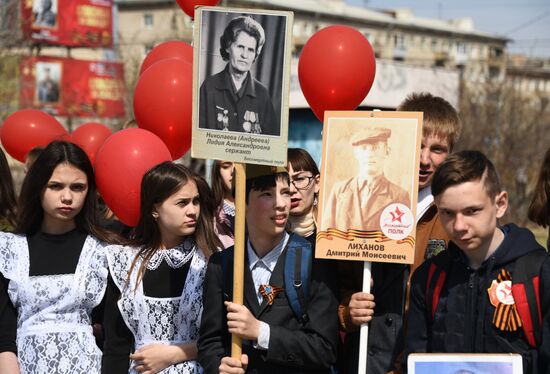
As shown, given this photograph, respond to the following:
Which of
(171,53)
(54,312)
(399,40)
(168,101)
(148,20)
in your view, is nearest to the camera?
(54,312)

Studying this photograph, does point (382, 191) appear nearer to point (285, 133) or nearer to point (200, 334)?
point (285, 133)

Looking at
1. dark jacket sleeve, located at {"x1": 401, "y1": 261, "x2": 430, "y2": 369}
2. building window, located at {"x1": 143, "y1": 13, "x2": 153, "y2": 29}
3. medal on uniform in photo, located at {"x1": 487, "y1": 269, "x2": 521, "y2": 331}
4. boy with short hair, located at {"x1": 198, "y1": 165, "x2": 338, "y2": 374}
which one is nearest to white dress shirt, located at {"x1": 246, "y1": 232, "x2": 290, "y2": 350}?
boy with short hair, located at {"x1": 198, "y1": 165, "x2": 338, "y2": 374}

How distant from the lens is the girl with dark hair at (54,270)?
4633 mm

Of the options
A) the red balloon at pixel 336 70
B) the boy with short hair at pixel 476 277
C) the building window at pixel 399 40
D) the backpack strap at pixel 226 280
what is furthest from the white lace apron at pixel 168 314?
the building window at pixel 399 40

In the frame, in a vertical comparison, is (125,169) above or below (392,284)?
above

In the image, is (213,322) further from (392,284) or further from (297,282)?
(392,284)

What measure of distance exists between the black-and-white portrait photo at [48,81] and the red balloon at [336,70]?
35.8 meters

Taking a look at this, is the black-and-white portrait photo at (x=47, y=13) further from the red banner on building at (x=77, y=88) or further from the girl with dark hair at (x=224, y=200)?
the girl with dark hair at (x=224, y=200)

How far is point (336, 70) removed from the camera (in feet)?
15.5

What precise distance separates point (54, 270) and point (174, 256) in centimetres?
65

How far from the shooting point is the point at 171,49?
6180mm

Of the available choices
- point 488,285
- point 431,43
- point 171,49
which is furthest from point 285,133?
point 431,43

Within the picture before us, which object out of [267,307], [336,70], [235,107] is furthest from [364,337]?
[336,70]

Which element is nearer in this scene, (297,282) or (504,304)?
(504,304)
